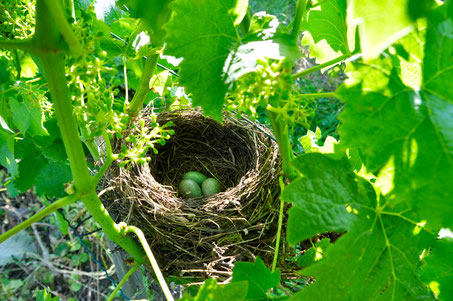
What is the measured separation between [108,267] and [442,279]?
2.32 metres

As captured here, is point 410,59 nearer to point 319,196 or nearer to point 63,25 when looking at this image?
point 319,196

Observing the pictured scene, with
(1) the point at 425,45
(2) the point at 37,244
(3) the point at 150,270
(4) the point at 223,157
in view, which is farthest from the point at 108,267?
(1) the point at 425,45

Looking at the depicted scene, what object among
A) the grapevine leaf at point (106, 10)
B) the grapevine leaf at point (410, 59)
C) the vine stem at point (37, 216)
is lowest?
the vine stem at point (37, 216)

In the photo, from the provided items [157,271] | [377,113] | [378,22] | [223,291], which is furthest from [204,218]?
[378,22]

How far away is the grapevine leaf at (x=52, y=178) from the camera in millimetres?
1116

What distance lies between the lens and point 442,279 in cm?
73

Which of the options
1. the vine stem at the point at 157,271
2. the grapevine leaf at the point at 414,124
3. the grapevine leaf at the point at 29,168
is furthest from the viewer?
the grapevine leaf at the point at 29,168

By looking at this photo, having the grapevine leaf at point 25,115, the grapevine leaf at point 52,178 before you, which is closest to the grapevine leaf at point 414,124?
the grapevine leaf at point 25,115

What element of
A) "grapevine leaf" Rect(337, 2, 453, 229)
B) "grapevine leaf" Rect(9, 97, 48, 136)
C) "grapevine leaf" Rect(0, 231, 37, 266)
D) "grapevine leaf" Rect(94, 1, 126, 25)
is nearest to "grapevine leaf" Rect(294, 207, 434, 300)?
"grapevine leaf" Rect(337, 2, 453, 229)

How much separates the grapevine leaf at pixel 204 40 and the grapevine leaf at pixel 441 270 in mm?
473

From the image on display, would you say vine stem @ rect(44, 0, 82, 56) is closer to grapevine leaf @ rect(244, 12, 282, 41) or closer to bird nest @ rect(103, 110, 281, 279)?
grapevine leaf @ rect(244, 12, 282, 41)

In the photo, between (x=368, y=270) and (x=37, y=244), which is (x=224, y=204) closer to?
(x=368, y=270)

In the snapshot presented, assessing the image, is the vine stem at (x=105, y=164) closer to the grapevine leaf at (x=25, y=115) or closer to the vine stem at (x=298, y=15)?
the grapevine leaf at (x=25, y=115)

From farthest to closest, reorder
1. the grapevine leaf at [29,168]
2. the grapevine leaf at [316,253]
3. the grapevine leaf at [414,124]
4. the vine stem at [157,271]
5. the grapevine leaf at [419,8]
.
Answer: the grapevine leaf at [29,168] → the grapevine leaf at [316,253] → the vine stem at [157,271] → the grapevine leaf at [414,124] → the grapevine leaf at [419,8]
